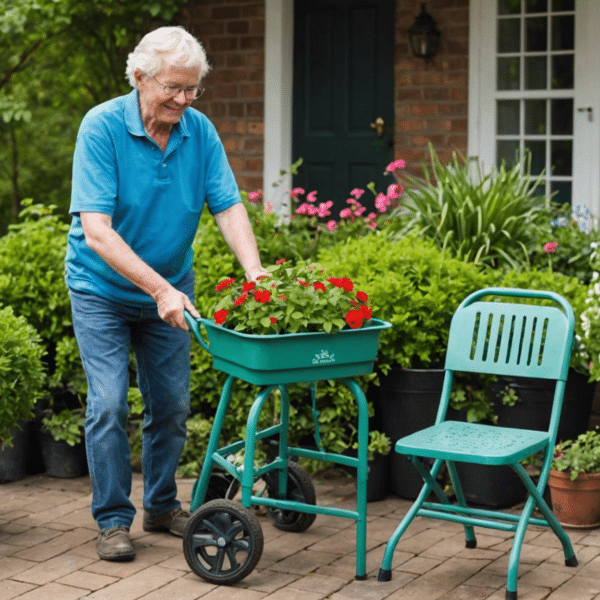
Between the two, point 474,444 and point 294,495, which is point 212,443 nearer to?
point 294,495

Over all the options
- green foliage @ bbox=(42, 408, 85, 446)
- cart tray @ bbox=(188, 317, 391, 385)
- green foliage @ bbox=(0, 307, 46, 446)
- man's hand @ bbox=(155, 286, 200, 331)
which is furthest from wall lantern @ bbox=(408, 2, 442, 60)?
man's hand @ bbox=(155, 286, 200, 331)

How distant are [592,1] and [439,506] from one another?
424cm

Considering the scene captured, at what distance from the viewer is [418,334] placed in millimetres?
4758

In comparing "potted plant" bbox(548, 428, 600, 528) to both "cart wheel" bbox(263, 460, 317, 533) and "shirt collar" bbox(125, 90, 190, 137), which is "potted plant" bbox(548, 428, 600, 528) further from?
"shirt collar" bbox(125, 90, 190, 137)

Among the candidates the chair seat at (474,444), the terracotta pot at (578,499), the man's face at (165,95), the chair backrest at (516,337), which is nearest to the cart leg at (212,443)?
the chair seat at (474,444)

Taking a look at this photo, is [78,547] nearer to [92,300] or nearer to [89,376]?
[89,376]

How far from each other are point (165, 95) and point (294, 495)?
1.69 metres

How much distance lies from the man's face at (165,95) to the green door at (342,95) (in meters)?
3.95

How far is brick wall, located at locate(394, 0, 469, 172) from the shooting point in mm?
7344

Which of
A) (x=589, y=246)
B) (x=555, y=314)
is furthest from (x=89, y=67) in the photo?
(x=555, y=314)

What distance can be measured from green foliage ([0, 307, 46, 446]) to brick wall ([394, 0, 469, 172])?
378 centimetres

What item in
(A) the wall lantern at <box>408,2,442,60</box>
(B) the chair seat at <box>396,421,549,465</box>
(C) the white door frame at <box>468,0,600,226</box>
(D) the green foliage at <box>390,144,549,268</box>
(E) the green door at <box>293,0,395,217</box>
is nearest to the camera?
(B) the chair seat at <box>396,421,549,465</box>

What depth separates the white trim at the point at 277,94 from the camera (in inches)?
311

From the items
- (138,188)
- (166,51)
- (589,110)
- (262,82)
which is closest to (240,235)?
(138,188)
